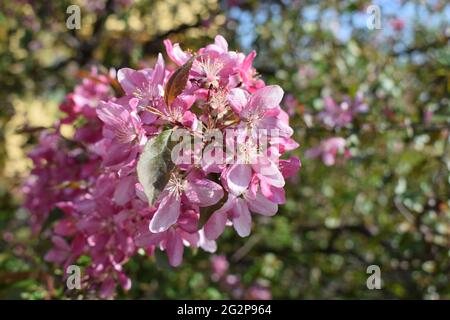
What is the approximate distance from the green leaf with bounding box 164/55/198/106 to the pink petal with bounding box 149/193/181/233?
0.18 m

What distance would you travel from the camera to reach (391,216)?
3.11 metres

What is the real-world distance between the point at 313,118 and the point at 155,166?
1.23m

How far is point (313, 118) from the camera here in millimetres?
2088

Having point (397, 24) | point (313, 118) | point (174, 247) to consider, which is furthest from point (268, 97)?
point (397, 24)

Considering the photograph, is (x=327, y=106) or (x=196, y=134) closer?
(x=196, y=134)

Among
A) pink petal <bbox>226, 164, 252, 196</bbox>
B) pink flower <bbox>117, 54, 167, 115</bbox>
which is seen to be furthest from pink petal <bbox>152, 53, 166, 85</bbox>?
pink petal <bbox>226, 164, 252, 196</bbox>

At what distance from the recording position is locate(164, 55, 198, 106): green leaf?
1011 millimetres

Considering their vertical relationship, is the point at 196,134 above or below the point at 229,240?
above

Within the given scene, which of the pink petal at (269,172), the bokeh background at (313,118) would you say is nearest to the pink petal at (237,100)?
the pink petal at (269,172)

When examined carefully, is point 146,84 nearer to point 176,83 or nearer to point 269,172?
point 176,83
